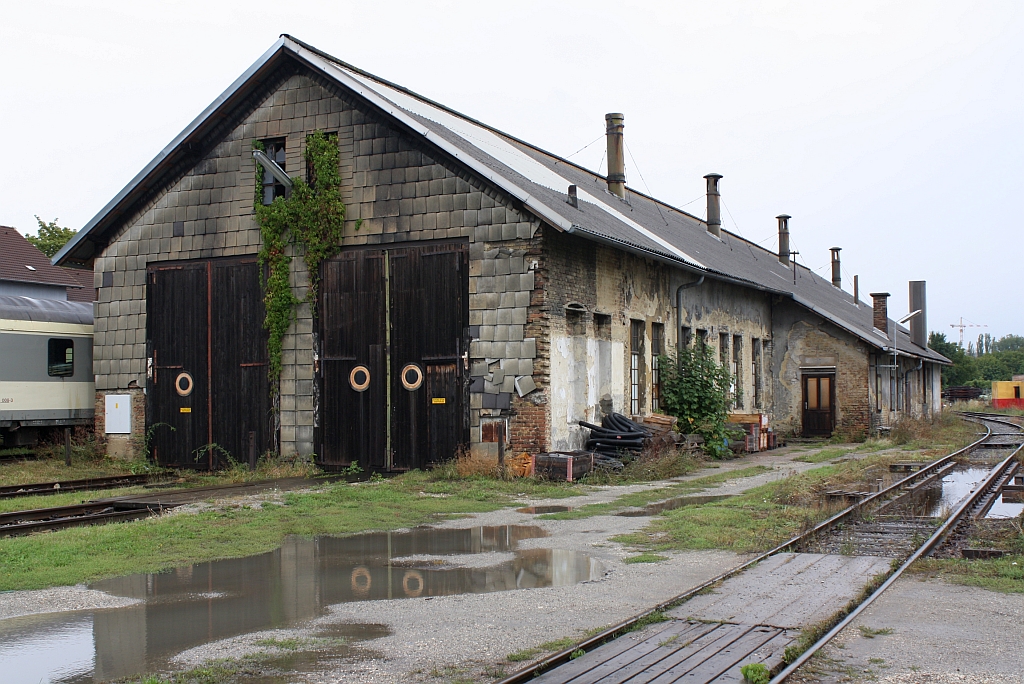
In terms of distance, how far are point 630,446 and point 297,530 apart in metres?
7.54

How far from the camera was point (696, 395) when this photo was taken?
69.1 ft

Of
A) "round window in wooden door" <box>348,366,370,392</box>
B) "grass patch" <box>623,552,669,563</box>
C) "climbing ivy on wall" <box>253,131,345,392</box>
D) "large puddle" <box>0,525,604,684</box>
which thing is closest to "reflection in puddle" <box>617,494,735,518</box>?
"large puddle" <box>0,525,604,684</box>

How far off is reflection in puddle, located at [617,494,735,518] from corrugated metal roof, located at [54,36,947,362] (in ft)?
14.9

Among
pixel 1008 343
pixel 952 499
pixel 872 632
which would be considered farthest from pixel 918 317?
pixel 1008 343

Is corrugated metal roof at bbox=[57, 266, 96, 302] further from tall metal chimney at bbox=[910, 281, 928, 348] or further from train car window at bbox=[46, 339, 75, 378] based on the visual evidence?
tall metal chimney at bbox=[910, 281, 928, 348]

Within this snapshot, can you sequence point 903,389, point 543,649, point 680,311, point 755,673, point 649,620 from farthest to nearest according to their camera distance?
point 903,389 → point 680,311 → point 649,620 → point 543,649 → point 755,673

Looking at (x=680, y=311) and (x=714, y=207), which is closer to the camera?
(x=680, y=311)

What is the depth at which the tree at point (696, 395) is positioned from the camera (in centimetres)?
2091

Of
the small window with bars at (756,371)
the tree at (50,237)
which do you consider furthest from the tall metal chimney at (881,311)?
the tree at (50,237)

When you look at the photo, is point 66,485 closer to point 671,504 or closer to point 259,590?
point 259,590

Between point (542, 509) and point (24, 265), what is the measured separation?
104ft

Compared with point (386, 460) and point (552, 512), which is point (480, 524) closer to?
point (552, 512)

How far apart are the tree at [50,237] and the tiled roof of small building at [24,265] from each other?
919cm

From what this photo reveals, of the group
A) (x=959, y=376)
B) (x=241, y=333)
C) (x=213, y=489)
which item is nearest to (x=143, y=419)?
(x=241, y=333)
